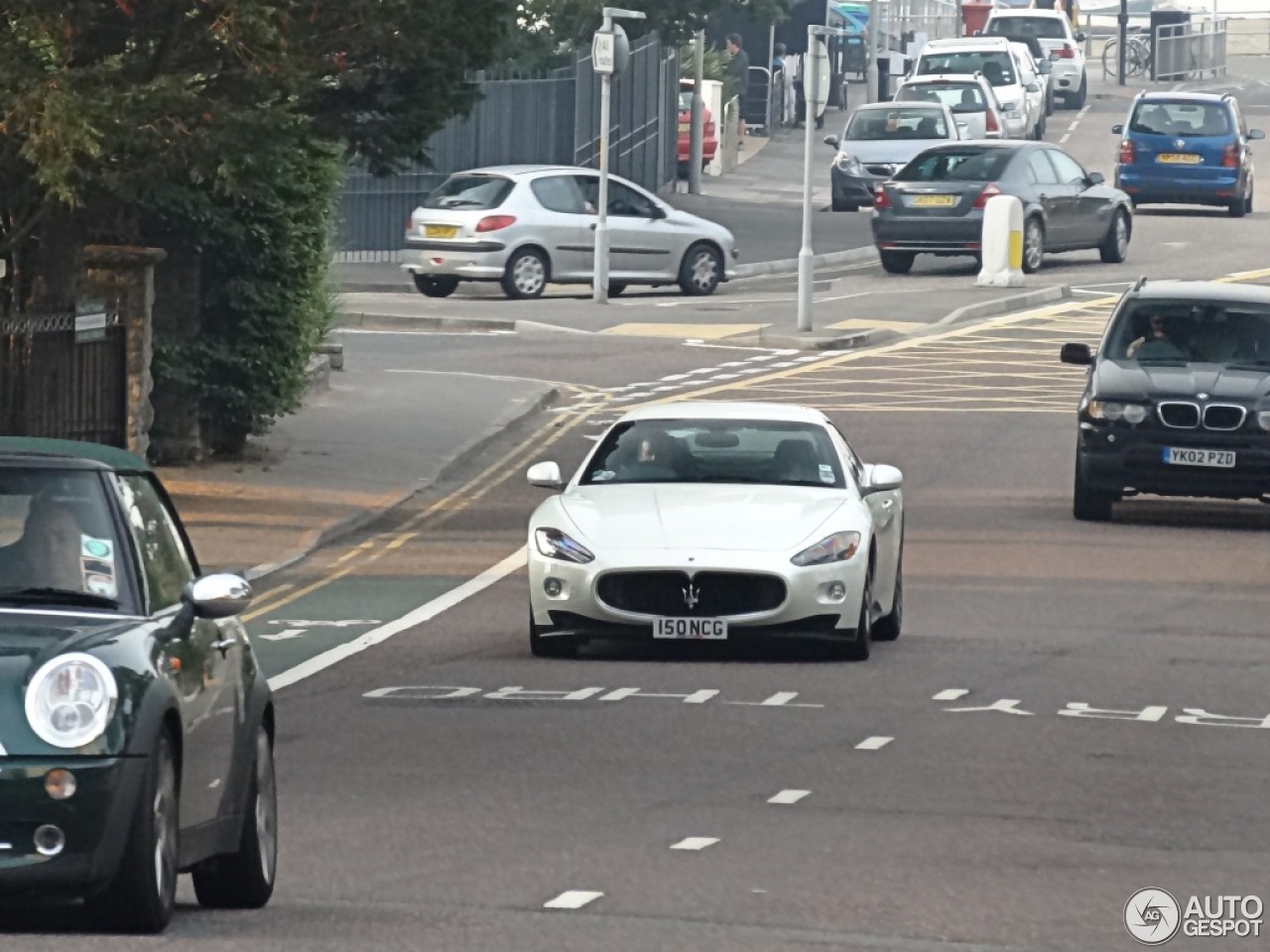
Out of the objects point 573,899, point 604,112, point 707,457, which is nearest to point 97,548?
point 573,899

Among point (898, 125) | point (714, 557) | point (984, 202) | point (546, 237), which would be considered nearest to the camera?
point (714, 557)

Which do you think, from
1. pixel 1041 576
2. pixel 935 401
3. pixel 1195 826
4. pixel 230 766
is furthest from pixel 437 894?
pixel 935 401

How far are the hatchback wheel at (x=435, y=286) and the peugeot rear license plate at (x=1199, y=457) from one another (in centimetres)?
1801

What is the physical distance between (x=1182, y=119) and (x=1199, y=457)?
27.7 meters

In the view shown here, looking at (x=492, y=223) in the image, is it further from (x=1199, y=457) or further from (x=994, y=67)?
(x=994, y=67)

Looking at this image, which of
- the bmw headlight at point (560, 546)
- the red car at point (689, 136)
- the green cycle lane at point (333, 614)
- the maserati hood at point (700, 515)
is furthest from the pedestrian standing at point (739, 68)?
the bmw headlight at point (560, 546)

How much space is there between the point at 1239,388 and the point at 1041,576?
3.15 meters

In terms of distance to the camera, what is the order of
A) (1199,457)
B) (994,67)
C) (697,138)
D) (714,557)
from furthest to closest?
(994,67) < (697,138) < (1199,457) < (714,557)

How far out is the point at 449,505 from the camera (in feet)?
75.1

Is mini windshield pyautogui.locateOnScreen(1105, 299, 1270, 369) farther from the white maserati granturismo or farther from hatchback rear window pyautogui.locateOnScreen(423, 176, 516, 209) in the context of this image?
hatchback rear window pyautogui.locateOnScreen(423, 176, 516, 209)

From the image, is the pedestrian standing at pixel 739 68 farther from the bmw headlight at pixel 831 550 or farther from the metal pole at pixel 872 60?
the bmw headlight at pixel 831 550

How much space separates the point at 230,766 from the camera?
8.97m

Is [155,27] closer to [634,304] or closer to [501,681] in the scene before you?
[501,681]

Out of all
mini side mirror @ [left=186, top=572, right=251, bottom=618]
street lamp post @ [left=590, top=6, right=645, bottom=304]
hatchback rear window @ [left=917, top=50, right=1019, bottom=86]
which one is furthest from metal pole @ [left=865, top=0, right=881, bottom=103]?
mini side mirror @ [left=186, top=572, right=251, bottom=618]
